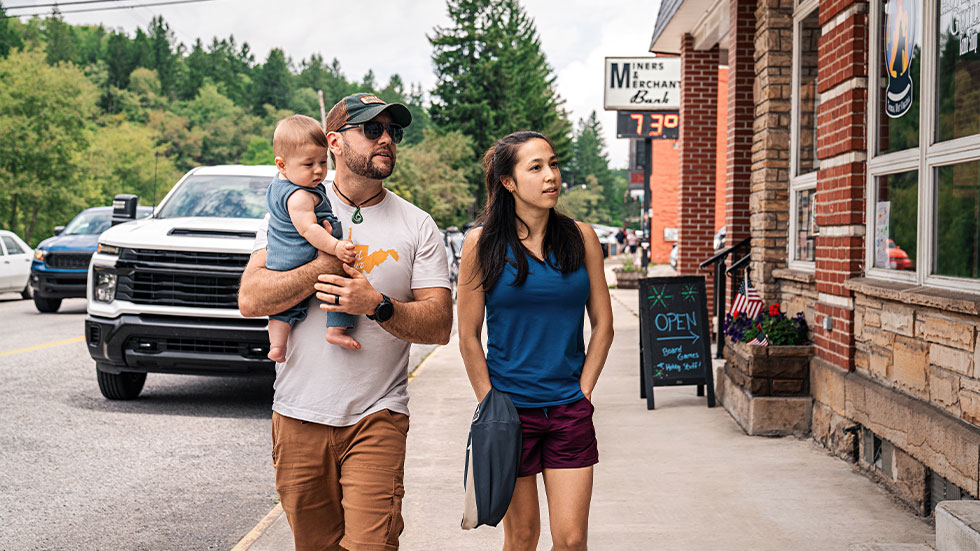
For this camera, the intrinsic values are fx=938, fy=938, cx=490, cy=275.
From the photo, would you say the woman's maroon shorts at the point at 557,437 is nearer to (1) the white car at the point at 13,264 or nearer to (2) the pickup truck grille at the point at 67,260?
(2) the pickup truck grille at the point at 67,260

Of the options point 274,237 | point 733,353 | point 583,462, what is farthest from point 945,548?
point 733,353

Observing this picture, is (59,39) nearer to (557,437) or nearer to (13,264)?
(13,264)

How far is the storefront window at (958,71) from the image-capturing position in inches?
199

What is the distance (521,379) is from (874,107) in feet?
14.0

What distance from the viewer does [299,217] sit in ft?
10.3

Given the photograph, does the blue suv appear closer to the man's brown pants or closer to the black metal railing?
the black metal railing

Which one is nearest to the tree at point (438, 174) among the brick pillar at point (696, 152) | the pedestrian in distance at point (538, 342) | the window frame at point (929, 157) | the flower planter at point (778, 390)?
the brick pillar at point (696, 152)

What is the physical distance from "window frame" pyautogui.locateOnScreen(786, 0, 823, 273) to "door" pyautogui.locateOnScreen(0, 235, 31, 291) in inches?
686

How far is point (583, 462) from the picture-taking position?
3561 millimetres

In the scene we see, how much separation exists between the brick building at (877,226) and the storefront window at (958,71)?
12mm

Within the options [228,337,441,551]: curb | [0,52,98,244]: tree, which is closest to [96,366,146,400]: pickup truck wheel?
[228,337,441,551]: curb

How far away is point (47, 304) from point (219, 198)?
10263 millimetres

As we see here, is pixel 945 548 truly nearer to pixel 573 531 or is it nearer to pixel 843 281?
pixel 573 531

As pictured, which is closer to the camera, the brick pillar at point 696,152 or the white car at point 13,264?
the brick pillar at point 696,152
